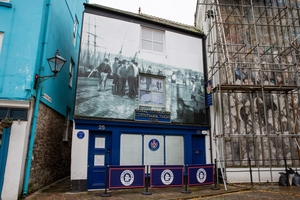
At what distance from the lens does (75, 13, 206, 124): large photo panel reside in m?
9.42

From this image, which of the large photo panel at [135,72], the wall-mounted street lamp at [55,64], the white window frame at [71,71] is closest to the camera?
the wall-mounted street lamp at [55,64]

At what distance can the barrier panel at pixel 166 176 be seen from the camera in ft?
26.7

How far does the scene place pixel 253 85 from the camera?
9859mm

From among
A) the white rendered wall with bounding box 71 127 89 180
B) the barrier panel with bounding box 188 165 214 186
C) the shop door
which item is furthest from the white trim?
the shop door

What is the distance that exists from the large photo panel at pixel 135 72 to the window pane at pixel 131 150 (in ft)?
2.92

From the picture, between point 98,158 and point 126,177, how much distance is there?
6.08 ft

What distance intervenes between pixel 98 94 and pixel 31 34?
3244 millimetres

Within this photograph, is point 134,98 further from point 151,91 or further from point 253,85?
point 253,85

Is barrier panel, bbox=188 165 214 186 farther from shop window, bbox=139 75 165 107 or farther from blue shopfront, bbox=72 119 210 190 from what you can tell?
shop window, bbox=139 75 165 107

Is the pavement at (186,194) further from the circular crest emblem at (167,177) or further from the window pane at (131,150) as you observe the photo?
the window pane at (131,150)

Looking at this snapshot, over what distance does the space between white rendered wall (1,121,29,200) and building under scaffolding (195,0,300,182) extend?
7.53 meters

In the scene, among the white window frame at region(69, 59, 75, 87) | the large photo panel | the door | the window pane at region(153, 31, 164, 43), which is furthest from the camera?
the white window frame at region(69, 59, 75, 87)

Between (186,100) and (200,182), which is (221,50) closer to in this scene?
(186,100)

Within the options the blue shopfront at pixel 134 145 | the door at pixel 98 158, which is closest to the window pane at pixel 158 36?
the blue shopfront at pixel 134 145
